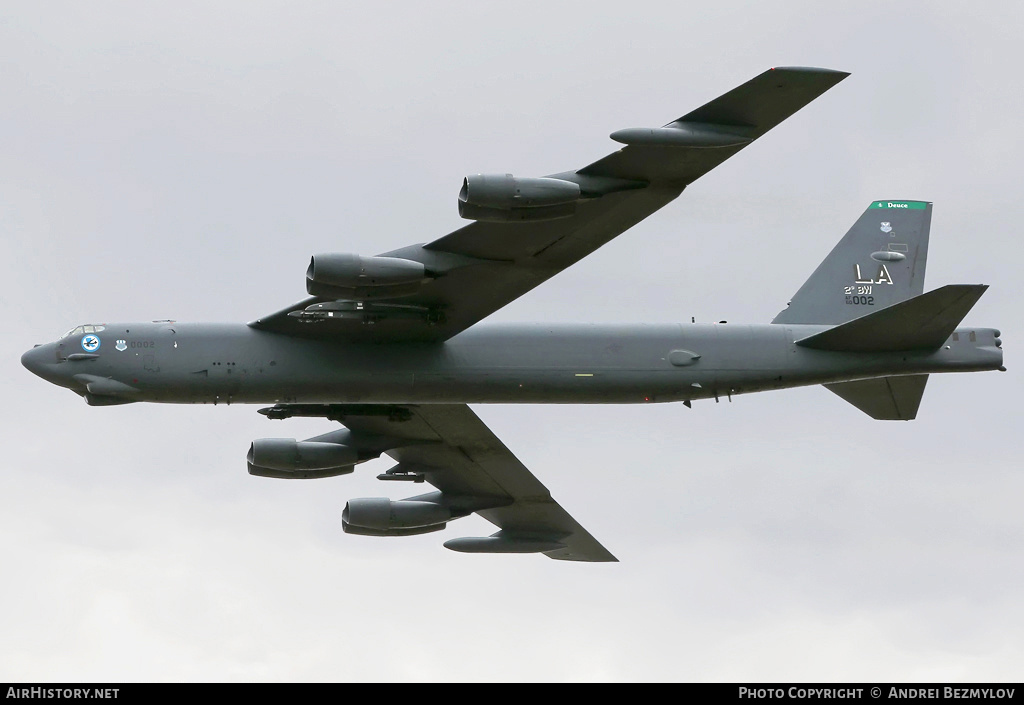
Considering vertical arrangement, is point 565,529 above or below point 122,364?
below

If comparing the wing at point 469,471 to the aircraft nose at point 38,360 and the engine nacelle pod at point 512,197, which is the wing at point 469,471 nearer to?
the aircraft nose at point 38,360

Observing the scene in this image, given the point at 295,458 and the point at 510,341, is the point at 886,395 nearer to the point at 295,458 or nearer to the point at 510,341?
the point at 510,341

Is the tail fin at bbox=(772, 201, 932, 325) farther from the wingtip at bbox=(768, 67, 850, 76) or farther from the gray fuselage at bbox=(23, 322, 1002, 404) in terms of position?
the wingtip at bbox=(768, 67, 850, 76)

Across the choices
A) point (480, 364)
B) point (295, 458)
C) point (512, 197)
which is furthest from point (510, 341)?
point (295, 458)

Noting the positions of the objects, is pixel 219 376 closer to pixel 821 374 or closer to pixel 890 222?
pixel 821 374

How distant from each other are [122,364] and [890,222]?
18.3 m

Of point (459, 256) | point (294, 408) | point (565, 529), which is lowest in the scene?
point (565, 529)

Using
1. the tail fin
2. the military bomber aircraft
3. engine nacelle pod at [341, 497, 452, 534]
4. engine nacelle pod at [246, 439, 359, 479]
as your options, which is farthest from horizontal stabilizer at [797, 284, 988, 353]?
engine nacelle pod at [246, 439, 359, 479]

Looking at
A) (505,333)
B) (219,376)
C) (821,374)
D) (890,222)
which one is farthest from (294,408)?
(890,222)

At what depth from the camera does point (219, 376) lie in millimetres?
32156

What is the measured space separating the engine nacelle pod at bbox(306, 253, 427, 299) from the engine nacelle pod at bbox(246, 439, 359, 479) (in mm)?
6199

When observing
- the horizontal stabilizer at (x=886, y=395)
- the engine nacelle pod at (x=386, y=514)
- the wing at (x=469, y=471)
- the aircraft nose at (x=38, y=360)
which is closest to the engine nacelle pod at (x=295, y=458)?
the wing at (x=469, y=471)

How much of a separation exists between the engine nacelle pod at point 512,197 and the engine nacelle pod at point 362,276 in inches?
76.2

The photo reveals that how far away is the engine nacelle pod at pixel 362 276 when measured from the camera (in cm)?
2995
